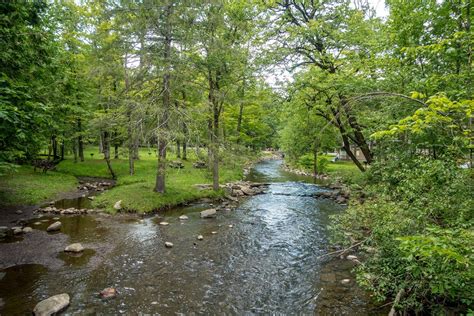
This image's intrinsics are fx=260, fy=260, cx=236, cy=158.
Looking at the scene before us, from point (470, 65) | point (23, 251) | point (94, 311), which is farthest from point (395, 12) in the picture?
point (23, 251)

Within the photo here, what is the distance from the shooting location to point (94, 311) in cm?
567

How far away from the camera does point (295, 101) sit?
15.0m

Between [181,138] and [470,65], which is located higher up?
[470,65]

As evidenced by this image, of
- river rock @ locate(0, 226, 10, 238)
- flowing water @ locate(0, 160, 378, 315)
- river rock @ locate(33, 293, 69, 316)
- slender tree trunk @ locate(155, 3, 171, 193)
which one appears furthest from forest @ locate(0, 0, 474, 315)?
river rock @ locate(0, 226, 10, 238)

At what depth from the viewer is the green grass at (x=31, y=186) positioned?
14188mm

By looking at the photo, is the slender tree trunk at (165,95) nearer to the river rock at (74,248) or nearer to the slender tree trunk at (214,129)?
the slender tree trunk at (214,129)

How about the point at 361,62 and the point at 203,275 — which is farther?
the point at 361,62

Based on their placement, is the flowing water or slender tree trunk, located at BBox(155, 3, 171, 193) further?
slender tree trunk, located at BBox(155, 3, 171, 193)

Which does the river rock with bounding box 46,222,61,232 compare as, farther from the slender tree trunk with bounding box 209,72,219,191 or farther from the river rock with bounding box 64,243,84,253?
the slender tree trunk with bounding box 209,72,219,191

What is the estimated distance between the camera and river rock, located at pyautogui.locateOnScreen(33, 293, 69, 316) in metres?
5.44

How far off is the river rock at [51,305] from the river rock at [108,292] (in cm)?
73

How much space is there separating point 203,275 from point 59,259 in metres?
4.63

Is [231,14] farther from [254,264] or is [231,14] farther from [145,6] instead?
[254,264]

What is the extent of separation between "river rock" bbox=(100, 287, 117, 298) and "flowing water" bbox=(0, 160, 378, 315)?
107mm
